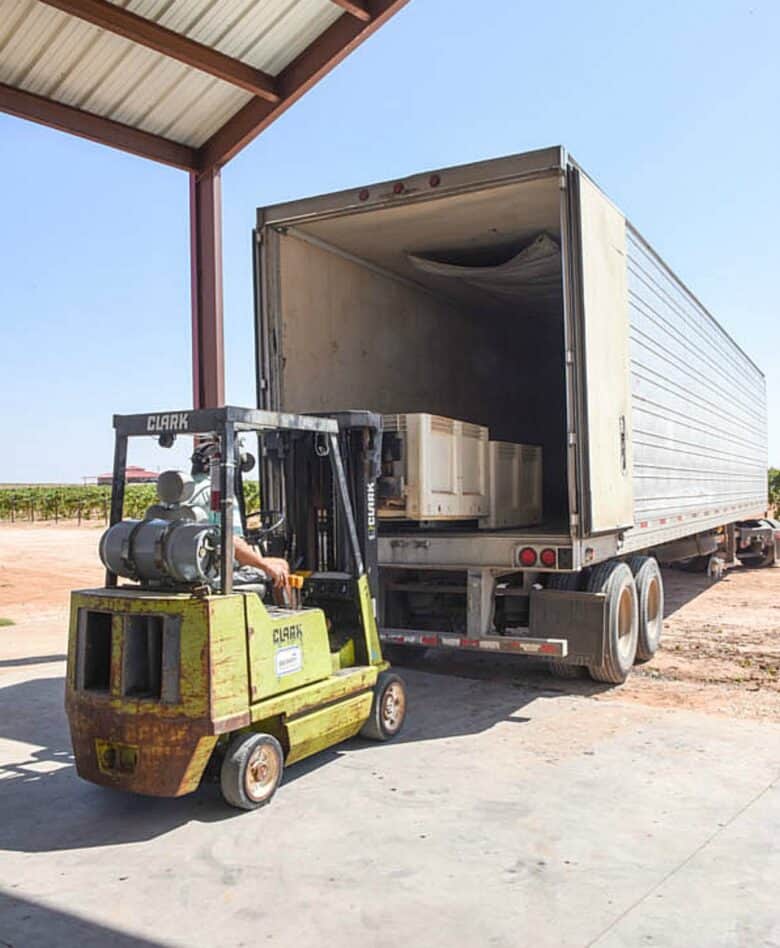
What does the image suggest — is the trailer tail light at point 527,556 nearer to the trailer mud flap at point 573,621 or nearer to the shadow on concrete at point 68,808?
the trailer mud flap at point 573,621

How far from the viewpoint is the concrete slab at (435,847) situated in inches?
136

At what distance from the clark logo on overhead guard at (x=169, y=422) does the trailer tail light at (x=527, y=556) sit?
9.44 feet

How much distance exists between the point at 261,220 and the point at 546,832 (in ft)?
17.5

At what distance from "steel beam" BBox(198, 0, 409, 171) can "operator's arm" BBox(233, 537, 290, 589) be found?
610cm

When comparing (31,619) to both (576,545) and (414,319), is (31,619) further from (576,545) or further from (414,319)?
(576,545)

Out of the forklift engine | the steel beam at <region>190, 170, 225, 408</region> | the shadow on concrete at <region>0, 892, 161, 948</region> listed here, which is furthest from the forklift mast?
the steel beam at <region>190, 170, 225, 408</region>

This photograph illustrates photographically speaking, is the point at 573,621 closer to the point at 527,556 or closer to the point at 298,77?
the point at 527,556

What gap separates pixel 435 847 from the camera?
4.20 m

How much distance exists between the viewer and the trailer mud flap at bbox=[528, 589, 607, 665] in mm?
6934

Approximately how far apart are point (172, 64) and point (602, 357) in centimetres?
534

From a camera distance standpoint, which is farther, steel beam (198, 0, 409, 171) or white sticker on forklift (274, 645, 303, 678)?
steel beam (198, 0, 409, 171)

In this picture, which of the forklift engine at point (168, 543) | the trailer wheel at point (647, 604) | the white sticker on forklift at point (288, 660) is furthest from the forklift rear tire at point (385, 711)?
the trailer wheel at point (647, 604)

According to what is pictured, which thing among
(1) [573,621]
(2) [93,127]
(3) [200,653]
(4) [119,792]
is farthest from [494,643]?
(2) [93,127]

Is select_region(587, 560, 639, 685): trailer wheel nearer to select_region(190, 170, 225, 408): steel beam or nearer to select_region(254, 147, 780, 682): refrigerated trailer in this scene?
select_region(254, 147, 780, 682): refrigerated trailer
